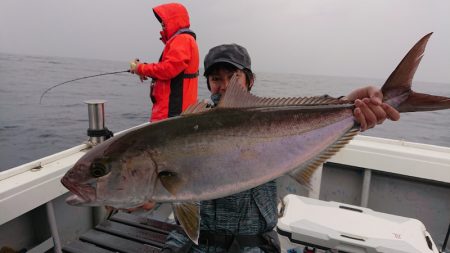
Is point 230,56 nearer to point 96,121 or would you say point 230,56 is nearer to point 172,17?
point 96,121

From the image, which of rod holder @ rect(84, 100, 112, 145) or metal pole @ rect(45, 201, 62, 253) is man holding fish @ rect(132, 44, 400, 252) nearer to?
metal pole @ rect(45, 201, 62, 253)

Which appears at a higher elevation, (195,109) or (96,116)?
(195,109)

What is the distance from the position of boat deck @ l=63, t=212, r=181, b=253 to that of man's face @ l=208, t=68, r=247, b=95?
1.65 metres

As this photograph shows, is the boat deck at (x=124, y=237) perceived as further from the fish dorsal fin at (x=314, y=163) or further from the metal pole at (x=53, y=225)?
the fish dorsal fin at (x=314, y=163)

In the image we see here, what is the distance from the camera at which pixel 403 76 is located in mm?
2164

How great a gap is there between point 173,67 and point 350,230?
135 inches

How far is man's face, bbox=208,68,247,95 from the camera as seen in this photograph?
2.91m

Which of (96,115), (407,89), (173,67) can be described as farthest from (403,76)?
(173,67)

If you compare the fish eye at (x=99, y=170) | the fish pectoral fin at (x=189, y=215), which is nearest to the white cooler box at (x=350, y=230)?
the fish pectoral fin at (x=189, y=215)

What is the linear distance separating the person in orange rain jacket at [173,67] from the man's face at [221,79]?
247 cm

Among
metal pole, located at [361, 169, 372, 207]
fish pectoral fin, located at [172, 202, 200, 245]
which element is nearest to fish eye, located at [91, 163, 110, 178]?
fish pectoral fin, located at [172, 202, 200, 245]

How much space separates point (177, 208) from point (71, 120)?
58.3 ft

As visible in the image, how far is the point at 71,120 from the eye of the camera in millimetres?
17812

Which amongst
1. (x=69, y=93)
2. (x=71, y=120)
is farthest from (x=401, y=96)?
(x=69, y=93)
